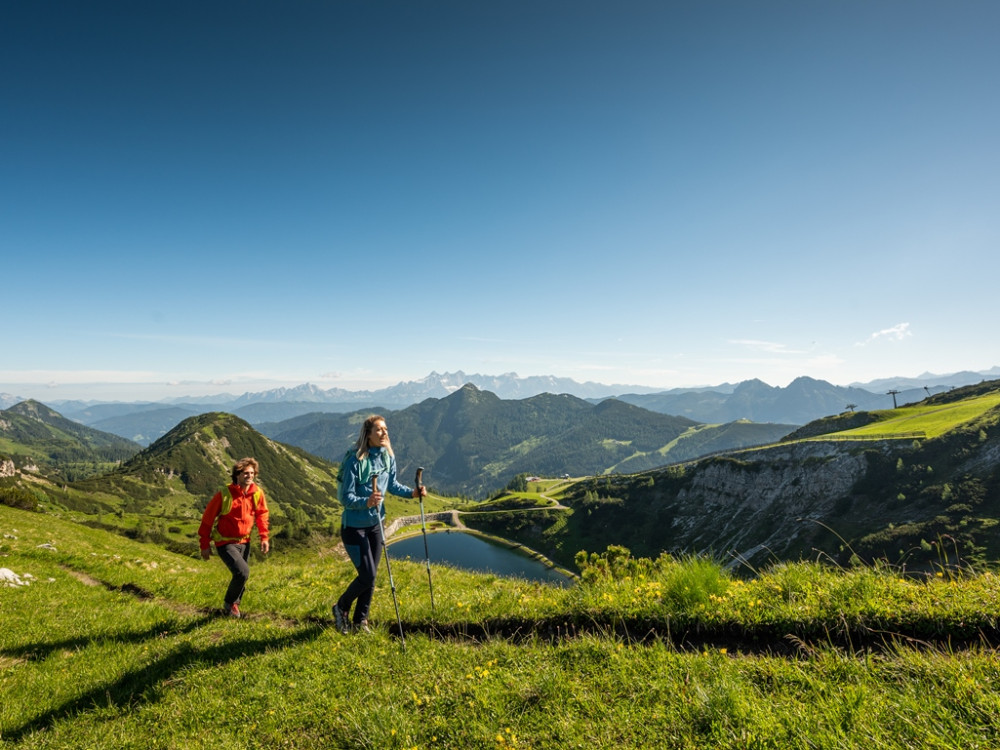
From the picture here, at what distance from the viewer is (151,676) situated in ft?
23.5

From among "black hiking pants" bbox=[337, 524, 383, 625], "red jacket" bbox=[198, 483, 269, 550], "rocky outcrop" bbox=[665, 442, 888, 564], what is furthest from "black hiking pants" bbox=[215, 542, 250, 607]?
"rocky outcrop" bbox=[665, 442, 888, 564]

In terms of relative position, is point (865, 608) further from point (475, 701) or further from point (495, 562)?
point (495, 562)

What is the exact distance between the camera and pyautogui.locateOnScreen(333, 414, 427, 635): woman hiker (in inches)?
336

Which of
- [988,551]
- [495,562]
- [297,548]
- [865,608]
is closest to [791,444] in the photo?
[988,551]

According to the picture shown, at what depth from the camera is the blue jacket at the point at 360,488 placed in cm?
851

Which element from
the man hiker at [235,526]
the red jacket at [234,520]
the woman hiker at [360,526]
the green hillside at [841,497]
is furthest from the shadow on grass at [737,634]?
the green hillside at [841,497]

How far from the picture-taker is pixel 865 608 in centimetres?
591

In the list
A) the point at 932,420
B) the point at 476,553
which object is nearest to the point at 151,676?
the point at 476,553

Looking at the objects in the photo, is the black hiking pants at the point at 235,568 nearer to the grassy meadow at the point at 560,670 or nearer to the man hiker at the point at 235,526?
the man hiker at the point at 235,526

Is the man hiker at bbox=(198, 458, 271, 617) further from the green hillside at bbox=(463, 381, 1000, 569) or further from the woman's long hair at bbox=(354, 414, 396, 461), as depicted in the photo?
the green hillside at bbox=(463, 381, 1000, 569)

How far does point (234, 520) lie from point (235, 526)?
0.18 m

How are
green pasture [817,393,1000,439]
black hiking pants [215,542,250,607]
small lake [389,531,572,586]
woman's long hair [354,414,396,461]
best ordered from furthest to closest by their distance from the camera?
small lake [389,531,572,586] → green pasture [817,393,1000,439] → black hiking pants [215,542,250,607] → woman's long hair [354,414,396,461]

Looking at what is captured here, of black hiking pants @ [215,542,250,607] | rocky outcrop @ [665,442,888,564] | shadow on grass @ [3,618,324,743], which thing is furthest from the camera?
rocky outcrop @ [665,442,888,564]

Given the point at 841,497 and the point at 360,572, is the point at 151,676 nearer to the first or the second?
the point at 360,572
